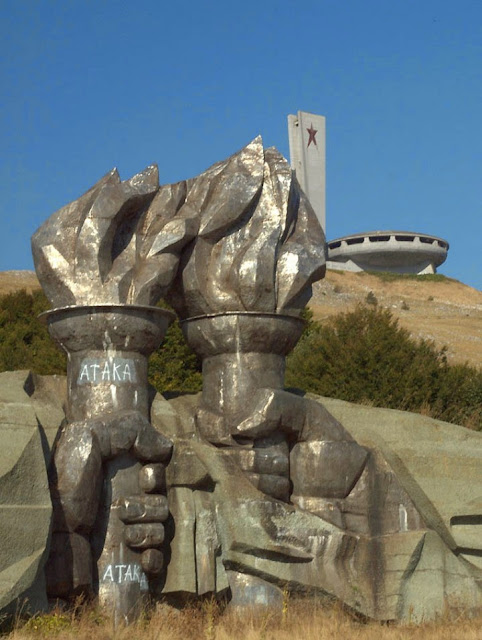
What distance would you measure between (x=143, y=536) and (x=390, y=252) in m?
66.4

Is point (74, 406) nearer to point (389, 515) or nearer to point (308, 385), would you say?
point (389, 515)

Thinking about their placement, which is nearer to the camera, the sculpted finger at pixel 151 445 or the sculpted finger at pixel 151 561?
the sculpted finger at pixel 151 561

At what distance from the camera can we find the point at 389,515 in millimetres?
11023

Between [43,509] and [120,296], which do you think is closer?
[43,509]

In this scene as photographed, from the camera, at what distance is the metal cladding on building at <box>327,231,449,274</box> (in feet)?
245

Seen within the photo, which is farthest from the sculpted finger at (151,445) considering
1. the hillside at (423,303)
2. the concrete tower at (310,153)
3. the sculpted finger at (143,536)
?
the concrete tower at (310,153)

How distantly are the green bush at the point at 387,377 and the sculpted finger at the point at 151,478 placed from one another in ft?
36.8

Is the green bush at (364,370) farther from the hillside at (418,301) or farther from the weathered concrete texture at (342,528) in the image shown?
the hillside at (418,301)

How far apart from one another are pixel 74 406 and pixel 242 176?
3092mm

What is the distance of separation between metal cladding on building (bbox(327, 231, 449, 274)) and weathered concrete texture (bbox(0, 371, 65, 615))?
66.0 m

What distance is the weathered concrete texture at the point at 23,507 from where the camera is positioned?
27.1ft

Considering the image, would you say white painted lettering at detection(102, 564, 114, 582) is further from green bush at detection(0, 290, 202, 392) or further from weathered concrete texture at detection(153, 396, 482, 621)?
green bush at detection(0, 290, 202, 392)

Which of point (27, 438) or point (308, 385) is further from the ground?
point (308, 385)

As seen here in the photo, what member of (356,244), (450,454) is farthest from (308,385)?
(356,244)
